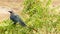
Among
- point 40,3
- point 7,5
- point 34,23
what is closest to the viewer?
point 34,23

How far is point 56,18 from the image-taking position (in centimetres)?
377

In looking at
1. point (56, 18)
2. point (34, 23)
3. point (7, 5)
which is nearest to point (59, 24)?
point (56, 18)

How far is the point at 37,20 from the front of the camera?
370cm

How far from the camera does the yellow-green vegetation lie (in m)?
3.72

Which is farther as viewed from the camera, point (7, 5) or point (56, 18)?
point (7, 5)

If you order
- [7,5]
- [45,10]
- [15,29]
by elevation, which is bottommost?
[7,5]

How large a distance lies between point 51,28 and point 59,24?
13cm

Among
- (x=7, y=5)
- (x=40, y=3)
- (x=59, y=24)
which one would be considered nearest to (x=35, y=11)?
(x=40, y=3)

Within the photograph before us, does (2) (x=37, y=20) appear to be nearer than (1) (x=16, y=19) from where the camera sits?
Yes

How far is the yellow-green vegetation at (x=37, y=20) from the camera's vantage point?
12.2 feet

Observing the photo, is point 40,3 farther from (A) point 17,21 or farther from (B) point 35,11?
(A) point 17,21

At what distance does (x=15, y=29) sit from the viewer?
375 cm

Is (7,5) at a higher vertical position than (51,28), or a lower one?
lower

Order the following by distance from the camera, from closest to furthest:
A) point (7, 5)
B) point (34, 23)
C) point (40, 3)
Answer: point (34, 23) → point (40, 3) → point (7, 5)
